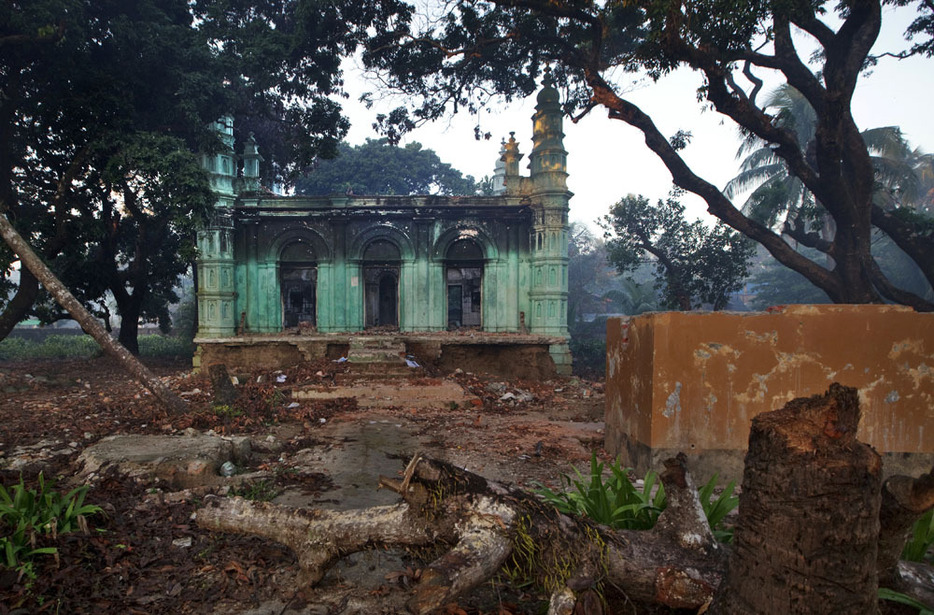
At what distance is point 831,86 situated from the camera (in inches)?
426

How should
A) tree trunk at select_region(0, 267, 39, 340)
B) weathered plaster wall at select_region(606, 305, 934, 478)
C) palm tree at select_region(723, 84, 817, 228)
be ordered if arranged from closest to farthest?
weathered plaster wall at select_region(606, 305, 934, 478)
tree trunk at select_region(0, 267, 39, 340)
palm tree at select_region(723, 84, 817, 228)

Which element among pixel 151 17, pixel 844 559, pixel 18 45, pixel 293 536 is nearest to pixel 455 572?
pixel 293 536

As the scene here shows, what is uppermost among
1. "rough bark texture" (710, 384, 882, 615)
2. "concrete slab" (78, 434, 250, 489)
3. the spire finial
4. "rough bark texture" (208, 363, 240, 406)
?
the spire finial

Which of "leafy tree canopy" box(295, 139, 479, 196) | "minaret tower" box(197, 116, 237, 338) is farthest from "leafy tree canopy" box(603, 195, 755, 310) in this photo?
"leafy tree canopy" box(295, 139, 479, 196)

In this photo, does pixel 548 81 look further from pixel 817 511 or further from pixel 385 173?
pixel 385 173

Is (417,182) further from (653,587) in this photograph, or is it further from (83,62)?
(653,587)

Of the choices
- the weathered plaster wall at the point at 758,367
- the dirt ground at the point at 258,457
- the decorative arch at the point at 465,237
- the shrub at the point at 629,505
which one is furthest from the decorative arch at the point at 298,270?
the shrub at the point at 629,505

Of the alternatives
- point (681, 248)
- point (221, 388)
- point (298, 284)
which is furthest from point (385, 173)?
point (221, 388)

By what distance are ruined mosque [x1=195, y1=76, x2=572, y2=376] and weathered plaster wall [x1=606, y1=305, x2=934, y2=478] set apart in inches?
402

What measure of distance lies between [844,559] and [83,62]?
608 inches

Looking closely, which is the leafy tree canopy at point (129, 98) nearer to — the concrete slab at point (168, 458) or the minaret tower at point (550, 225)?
the minaret tower at point (550, 225)

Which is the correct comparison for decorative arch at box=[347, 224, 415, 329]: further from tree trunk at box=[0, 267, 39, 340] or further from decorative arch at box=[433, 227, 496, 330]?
tree trunk at box=[0, 267, 39, 340]

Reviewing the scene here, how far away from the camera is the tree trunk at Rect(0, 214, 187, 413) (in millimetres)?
7234

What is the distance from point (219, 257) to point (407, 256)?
213 inches
